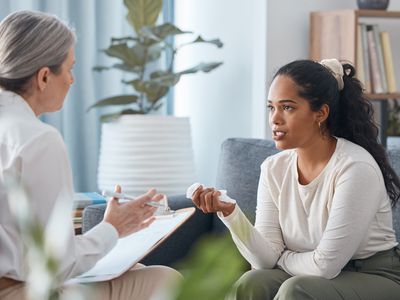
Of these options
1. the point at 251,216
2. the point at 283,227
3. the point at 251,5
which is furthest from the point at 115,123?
the point at 283,227

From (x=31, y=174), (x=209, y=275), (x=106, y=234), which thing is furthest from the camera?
(x=106, y=234)

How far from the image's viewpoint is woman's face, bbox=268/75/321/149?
6.86ft

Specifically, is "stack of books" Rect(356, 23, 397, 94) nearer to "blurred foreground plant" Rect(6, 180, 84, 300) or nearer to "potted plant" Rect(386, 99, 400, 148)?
"potted plant" Rect(386, 99, 400, 148)

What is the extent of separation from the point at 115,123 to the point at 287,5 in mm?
897

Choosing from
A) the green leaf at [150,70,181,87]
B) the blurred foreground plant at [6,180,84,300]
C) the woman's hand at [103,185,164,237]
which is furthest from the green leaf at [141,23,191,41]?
the blurred foreground plant at [6,180,84,300]

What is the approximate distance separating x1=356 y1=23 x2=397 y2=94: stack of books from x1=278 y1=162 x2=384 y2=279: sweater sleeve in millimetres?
1675

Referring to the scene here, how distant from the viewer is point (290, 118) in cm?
209

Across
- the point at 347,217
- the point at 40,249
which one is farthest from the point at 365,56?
the point at 40,249

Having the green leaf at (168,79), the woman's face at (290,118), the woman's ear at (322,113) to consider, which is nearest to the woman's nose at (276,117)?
the woman's face at (290,118)

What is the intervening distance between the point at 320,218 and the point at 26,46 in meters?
0.84

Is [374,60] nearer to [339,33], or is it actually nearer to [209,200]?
[339,33]

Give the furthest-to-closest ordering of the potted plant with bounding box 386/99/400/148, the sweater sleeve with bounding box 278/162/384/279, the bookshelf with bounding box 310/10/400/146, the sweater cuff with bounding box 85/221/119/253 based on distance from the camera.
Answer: the potted plant with bounding box 386/99/400/148
the bookshelf with bounding box 310/10/400/146
the sweater sleeve with bounding box 278/162/384/279
the sweater cuff with bounding box 85/221/119/253

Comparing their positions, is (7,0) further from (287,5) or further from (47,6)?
(287,5)

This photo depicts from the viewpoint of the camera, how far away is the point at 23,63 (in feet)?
5.42
